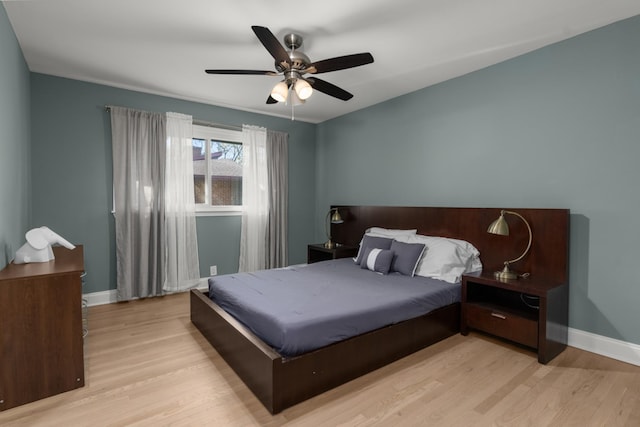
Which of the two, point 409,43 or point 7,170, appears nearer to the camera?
point 7,170

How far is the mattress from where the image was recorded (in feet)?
6.21

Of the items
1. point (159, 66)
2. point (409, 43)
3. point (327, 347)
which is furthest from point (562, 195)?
point (159, 66)

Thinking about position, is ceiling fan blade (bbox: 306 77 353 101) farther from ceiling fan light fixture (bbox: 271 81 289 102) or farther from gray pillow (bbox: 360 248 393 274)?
gray pillow (bbox: 360 248 393 274)

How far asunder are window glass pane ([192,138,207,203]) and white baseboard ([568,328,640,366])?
429 centimetres

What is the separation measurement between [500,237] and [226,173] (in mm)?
3512

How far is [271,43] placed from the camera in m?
1.98

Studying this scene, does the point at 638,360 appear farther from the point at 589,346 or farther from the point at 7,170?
the point at 7,170

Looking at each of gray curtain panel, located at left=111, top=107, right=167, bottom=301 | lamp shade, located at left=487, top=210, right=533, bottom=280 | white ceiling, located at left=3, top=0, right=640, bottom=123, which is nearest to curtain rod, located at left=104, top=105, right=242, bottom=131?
gray curtain panel, located at left=111, top=107, right=167, bottom=301

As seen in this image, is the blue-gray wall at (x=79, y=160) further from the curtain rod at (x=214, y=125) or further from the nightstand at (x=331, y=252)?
the nightstand at (x=331, y=252)

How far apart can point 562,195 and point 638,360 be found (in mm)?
1310

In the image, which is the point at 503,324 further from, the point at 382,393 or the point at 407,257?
the point at 382,393

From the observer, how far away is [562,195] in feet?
8.59

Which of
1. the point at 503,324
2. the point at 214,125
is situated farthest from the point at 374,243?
the point at 214,125

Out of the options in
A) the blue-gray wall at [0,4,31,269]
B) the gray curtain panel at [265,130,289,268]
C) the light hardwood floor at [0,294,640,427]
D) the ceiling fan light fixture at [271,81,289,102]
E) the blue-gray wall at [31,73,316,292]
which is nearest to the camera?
the light hardwood floor at [0,294,640,427]
